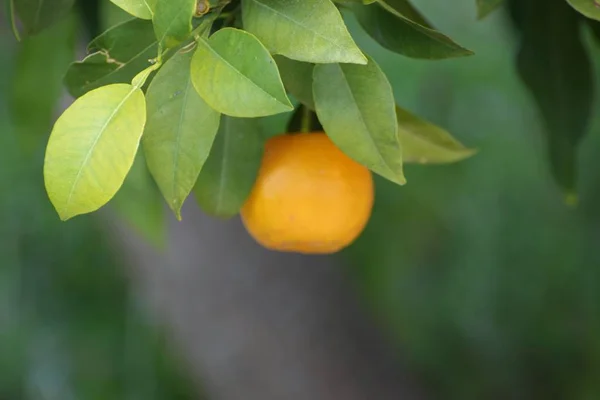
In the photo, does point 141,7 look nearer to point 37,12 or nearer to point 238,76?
point 238,76

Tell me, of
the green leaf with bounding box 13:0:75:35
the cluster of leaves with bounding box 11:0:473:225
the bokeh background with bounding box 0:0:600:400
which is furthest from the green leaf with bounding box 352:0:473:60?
the bokeh background with bounding box 0:0:600:400

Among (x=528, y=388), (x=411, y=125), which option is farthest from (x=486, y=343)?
(x=411, y=125)

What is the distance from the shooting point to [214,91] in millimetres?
339

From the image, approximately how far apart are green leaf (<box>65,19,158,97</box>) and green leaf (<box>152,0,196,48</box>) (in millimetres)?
77

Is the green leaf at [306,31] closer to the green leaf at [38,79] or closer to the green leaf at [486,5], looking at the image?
the green leaf at [486,5]

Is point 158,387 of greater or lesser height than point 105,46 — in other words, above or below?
below

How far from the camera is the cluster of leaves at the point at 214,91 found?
0.32 meters

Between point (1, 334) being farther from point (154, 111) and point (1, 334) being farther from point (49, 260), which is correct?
point (154, 111)

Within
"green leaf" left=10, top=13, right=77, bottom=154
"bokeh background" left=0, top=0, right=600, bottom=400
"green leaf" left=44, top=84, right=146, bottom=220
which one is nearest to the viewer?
"green leaf" left=44, top=84, right=146, bottom=220

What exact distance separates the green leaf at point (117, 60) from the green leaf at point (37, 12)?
0.38 ft

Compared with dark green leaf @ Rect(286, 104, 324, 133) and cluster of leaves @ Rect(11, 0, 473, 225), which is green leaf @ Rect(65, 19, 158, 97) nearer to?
cluster of leaves @ Rect(11, 0, 473, 225)

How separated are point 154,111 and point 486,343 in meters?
1.44

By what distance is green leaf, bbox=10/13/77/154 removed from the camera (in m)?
0.70

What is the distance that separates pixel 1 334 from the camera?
175cm
